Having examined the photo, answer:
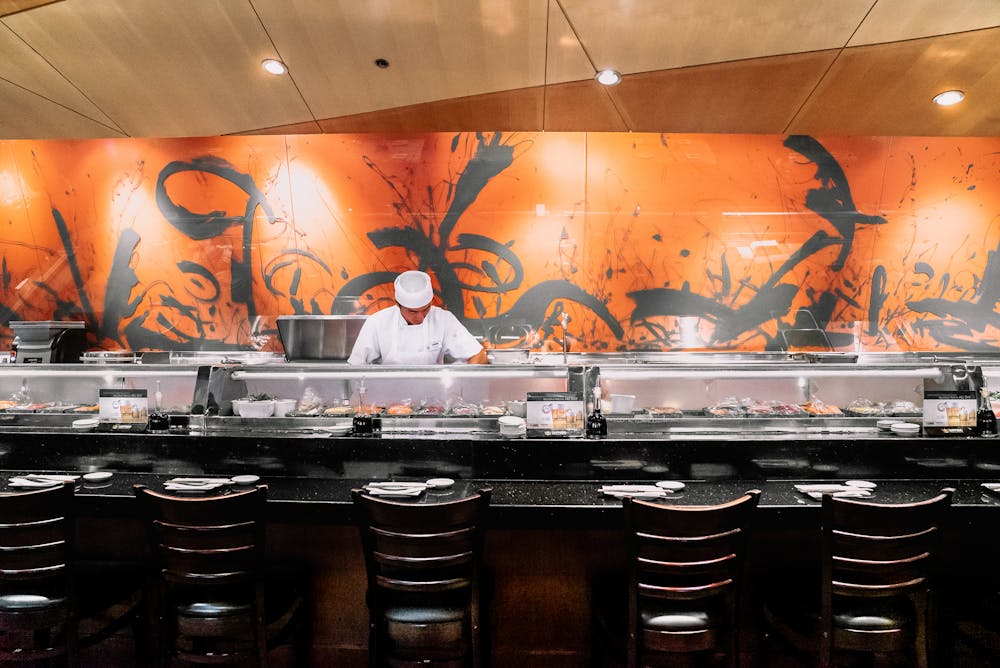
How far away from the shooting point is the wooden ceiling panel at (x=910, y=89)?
3.87 metres

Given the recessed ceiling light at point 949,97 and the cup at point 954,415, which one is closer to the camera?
the cup at point 954,415

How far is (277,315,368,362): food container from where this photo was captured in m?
4.43

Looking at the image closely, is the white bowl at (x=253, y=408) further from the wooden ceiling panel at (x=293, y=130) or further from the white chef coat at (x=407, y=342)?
the wooden ceiling panel at (x=293, y=130)

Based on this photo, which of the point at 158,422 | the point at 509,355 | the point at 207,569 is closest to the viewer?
the point at 207,569

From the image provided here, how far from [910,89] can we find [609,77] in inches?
93.4

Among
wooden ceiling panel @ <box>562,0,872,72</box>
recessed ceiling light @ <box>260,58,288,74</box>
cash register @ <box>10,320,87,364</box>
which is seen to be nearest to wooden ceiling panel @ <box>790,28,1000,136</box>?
wooden ceiling panel @ <box>562,0,872,72</box>

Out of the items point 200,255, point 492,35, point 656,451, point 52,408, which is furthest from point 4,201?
point 656,451

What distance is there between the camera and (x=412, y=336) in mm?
4184

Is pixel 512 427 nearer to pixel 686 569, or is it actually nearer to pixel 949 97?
pixel 686 569

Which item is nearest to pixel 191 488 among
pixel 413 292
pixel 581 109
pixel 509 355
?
pixel 413 292

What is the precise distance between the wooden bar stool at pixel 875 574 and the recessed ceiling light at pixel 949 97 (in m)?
4.22

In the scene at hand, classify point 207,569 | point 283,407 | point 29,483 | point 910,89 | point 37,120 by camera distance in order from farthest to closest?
point 37,120, point 910,89, point 283,407, point 29,483, point 207,569

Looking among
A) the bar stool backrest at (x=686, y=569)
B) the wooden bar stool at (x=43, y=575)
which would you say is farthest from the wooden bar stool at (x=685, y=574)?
the wooden bar stool at (x=43, y=575)

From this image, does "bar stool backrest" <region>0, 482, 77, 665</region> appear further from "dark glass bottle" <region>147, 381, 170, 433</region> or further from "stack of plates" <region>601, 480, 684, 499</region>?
"stack of plates" <region>601, 480, 684, 499</region>
